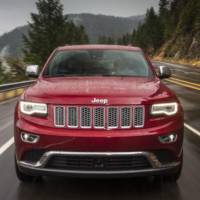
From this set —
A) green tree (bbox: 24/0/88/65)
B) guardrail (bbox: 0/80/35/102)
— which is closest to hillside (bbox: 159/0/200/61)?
green tree (bbox: 24/0/88/65)

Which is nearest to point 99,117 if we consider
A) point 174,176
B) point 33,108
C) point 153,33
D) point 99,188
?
point 33,108

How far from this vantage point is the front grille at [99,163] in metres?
5.33

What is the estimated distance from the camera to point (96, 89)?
5.68m

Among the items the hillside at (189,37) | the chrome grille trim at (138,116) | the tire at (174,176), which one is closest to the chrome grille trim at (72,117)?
the chrome grille trim at (138,116)

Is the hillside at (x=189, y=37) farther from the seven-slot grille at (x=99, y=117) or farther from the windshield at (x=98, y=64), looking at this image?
the seven-slot grille at (x=99, y=117)

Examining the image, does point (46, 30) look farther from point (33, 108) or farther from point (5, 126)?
point (33, 108)

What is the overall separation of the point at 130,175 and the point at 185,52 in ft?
281

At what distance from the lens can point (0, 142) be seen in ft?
30.3

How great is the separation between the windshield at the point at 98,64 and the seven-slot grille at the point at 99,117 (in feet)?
5.20

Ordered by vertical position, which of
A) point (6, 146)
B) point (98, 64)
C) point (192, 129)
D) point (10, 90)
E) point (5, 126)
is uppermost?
point (98, 64)

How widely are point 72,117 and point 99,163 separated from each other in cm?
57

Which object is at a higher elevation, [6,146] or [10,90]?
[6,146]

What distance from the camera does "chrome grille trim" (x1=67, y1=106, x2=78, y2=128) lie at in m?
5.36

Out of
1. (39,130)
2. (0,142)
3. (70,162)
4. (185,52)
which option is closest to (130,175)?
(70,162)
